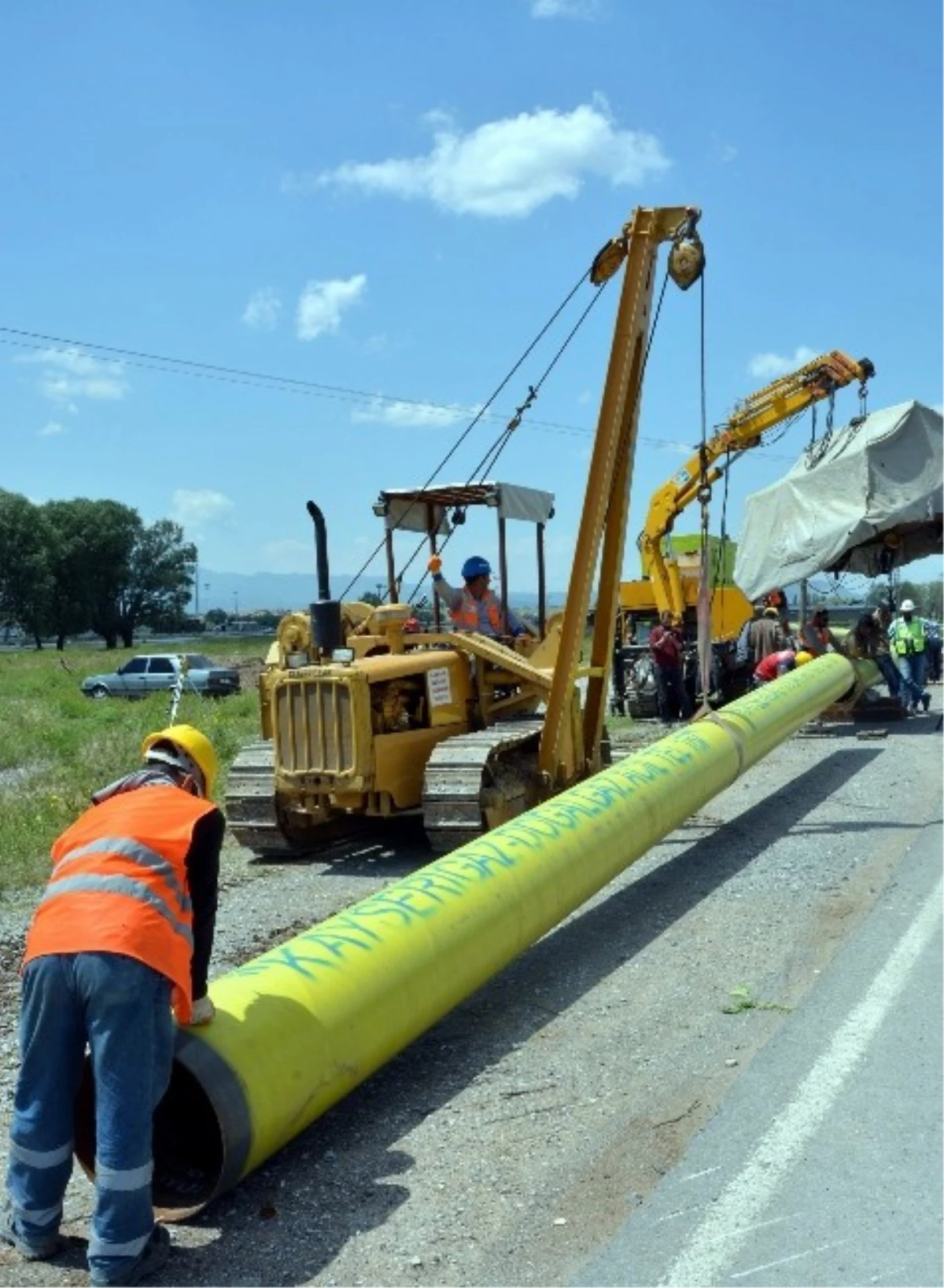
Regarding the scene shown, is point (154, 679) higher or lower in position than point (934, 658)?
lower

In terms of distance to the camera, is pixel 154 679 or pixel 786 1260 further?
pixel 154 679

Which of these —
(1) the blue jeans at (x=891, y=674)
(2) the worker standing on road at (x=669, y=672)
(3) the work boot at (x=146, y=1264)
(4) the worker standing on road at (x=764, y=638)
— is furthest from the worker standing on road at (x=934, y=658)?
(3) the work boot at (x=146, y=1264)

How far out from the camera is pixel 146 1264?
3.97 meters

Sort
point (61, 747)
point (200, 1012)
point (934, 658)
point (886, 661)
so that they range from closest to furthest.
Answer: point (200, 1012) → point (886, 661) → point (61, 747) → point (934, 658)

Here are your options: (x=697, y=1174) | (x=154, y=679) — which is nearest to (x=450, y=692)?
(x=697, y=1174)

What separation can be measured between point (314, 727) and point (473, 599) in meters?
2.12

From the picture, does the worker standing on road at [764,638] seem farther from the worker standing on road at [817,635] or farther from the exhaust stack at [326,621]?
the exhaust stack at [326,621]

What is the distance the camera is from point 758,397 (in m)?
21.2

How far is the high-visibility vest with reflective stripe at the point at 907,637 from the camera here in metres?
19.4

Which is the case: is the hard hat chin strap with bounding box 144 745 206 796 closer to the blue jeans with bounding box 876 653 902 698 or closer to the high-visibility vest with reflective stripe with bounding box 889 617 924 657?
the blue jeans with bounding box 876 653 902 698

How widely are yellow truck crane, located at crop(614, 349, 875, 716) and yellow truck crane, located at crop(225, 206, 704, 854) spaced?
939 centimetres

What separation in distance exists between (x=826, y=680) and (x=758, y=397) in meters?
7.62

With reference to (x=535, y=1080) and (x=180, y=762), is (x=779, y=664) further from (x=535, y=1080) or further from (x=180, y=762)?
(x=180, y=762)

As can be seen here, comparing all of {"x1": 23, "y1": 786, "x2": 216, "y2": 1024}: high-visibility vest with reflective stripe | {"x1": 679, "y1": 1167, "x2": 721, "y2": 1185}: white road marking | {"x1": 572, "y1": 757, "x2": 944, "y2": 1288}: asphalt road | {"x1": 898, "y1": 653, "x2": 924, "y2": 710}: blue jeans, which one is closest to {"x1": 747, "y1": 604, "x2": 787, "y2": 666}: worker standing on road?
{"x1": 898, "y1": 653, "x2": 924, "y2": 710}: blue jeans
